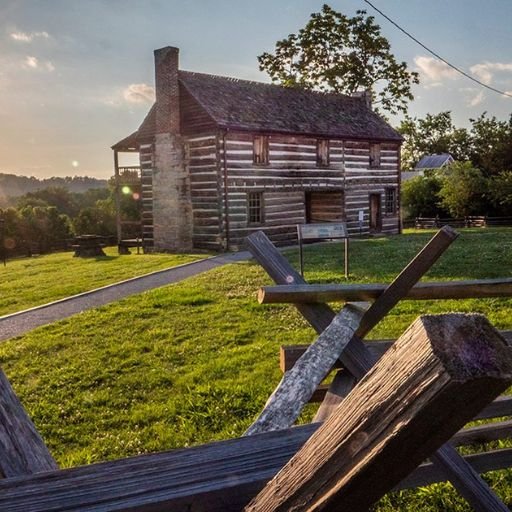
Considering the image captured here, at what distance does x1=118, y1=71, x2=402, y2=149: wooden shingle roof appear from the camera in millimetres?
24203

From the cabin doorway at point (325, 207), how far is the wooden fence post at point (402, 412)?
28.3 m

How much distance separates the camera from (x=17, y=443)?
1.56 meters

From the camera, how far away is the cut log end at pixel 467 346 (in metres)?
0.85

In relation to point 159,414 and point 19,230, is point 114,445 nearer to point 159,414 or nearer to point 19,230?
point 159,414

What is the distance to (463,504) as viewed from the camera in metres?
3.69

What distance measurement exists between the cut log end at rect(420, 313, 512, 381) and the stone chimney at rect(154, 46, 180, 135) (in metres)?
24.4

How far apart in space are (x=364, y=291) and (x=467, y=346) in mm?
2566

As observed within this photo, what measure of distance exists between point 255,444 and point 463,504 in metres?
2.96

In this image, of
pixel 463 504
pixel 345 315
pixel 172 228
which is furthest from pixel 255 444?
pixel 172 228

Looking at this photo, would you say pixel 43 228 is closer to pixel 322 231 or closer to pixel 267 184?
pixel 267 184

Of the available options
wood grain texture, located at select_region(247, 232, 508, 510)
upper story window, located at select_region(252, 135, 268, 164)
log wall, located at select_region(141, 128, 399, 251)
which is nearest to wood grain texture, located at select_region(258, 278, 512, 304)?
wood grain texture, located at select_region(247, 232, 508, 510)

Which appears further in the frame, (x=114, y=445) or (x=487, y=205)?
(x=487, y=205)

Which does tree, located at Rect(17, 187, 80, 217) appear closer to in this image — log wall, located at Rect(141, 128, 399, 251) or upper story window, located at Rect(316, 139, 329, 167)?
log wall, located at Rect(141, 128, 399, 251)

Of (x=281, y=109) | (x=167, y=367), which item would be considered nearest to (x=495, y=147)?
(x=281, y=109)
